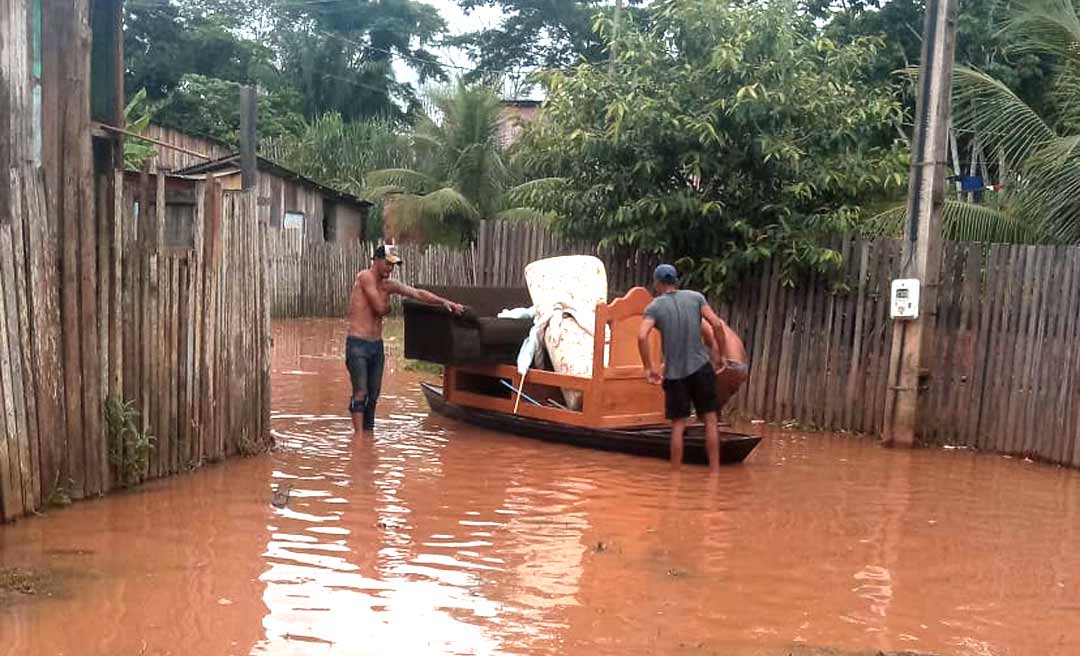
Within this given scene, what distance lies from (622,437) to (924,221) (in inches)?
142

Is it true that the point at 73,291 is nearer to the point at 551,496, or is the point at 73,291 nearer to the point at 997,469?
the point at 551,496

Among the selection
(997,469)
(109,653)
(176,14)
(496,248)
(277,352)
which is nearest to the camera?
(109,653)

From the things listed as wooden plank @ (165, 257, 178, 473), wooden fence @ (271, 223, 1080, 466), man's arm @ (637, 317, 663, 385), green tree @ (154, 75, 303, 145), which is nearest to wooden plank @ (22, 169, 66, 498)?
wooden plank @ (165, 257, 178, 473)

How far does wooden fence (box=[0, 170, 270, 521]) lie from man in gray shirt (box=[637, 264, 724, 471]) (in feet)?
10.7

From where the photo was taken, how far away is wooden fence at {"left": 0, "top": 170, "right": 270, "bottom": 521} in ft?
22.7

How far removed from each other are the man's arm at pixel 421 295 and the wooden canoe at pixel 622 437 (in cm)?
117

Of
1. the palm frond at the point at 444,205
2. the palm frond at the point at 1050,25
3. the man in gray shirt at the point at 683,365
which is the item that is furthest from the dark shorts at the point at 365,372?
the palm frond at the point at 444,205

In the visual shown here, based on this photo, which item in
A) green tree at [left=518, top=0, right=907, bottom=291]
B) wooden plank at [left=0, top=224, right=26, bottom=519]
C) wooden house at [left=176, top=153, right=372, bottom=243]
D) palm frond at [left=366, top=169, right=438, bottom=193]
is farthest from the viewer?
palm frond at [left=366, top=169, right=438, bottom=193]

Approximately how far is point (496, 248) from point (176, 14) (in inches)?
1132

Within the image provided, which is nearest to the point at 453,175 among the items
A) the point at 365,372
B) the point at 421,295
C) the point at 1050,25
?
the point at 1050,25

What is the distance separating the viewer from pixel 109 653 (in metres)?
4.98

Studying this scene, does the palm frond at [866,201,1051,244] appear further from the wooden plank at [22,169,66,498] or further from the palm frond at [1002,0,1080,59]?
the wooden plank at [22,169,66,498]

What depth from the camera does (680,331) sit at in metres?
9.58

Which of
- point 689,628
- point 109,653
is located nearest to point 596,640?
point 689,628
